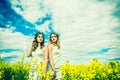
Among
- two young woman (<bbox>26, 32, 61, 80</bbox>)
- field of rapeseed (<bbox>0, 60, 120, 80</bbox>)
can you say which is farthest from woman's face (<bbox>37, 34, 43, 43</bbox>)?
field of rapeseed (<bbox>0, 60, 120, 80</bbox>)

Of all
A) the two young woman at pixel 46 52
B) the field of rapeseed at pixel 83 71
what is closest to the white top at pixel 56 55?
the two young woman at pixel 46 52

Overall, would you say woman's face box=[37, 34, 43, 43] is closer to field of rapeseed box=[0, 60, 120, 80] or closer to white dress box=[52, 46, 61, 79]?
white dress box=[52, 46, 61, 79]

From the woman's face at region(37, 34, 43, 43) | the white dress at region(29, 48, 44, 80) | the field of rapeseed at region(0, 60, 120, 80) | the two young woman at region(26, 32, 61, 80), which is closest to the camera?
the white dress at region(29, 48, 44, 80)

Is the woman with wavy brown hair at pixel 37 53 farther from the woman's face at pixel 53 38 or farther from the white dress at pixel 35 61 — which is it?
the woman's face at pixel 53 38

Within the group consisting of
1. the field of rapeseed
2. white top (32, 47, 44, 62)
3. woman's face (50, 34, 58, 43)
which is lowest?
the field of rapeseed

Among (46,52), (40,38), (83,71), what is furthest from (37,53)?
(83,71)

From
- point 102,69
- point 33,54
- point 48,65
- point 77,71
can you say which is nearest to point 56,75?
point 48,65

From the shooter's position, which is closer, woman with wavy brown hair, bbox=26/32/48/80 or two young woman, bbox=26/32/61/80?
woman with wavy brown hair, bbox=26/32/48/80

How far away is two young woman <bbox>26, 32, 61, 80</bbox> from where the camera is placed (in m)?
5.80

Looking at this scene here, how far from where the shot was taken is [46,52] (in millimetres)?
5934

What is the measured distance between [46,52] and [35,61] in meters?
0.48

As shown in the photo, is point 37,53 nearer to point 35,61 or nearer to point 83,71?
point 35,61

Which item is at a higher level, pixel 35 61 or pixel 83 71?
pixel 35 61

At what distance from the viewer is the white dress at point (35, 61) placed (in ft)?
18.4
